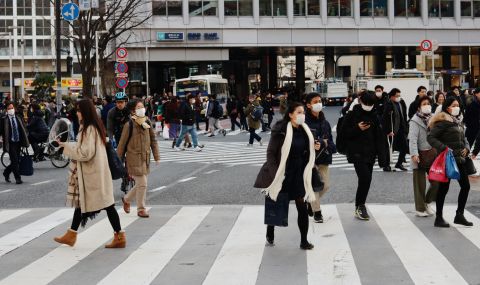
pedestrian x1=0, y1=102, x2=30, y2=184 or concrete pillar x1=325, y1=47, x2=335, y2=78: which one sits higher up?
concrete pillar x1=325, y1=47, x2=335, y2=78

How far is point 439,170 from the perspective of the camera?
9.38 meters

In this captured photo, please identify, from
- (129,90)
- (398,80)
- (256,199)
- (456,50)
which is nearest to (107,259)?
(256,199)

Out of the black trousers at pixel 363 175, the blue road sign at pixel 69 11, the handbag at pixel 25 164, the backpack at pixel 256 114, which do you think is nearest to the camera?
the black trousers at pixel 363 175

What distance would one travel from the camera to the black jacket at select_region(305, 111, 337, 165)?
385 inches

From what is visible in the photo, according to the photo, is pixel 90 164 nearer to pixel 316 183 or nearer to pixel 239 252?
pixel 239 252

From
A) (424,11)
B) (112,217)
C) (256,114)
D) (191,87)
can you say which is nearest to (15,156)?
(112,217)

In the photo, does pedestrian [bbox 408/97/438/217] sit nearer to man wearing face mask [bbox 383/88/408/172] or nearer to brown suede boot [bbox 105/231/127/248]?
brown suede boot [bbox 105/231/127/248]

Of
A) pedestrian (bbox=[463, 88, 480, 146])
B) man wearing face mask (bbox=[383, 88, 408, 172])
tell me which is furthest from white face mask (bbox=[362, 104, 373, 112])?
pedestrian (bbox=[463, 88, 480, 146])

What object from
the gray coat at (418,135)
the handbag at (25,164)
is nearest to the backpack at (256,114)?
the handbag at (25,164)

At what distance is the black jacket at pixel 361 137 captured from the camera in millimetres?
9852

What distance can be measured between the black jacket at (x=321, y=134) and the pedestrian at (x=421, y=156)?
103cm

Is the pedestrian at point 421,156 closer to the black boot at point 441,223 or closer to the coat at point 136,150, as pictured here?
the black boot at point 441,223

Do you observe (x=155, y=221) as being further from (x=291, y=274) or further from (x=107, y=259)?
(x=291, y=274)

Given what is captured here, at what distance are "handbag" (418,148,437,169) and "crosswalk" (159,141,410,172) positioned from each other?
7.13m
